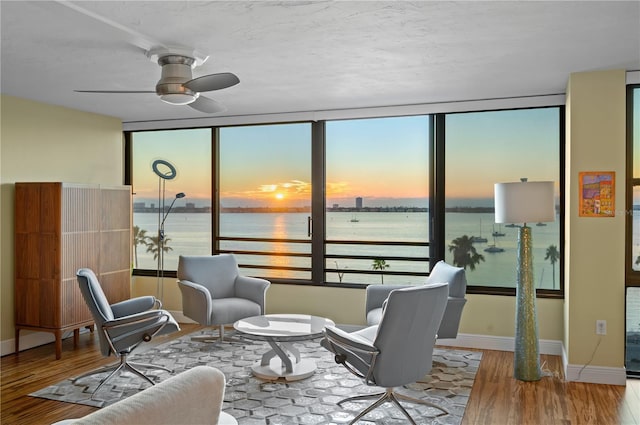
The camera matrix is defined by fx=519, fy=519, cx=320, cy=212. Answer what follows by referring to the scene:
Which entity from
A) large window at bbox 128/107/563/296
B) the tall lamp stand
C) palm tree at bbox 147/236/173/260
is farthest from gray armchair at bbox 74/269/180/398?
the tall lamp stand

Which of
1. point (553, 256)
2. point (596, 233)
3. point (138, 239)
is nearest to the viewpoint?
point (596, 233)

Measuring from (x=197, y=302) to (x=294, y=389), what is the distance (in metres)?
1.53

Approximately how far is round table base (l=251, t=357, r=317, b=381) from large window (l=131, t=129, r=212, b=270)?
2.54 m

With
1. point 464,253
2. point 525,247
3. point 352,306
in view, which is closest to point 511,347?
point 464,253

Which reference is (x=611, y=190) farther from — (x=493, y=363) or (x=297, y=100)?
(x=297, y=100)

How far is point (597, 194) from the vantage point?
4297 mm

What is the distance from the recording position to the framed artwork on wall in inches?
168

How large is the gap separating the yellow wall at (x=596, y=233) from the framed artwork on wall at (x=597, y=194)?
4 cm

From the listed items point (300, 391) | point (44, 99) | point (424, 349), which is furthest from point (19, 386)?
point (424, 349)

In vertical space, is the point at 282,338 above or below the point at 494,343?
above

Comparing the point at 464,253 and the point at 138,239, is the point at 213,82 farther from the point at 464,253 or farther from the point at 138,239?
the point at 138,239

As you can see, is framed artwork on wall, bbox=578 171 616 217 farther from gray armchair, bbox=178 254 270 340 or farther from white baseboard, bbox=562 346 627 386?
gray armchair, bbox=178 254 270 340

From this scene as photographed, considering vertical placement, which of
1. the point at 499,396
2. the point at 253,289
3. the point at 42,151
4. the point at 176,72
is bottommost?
the point at 499,396

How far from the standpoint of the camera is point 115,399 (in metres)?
3.81
